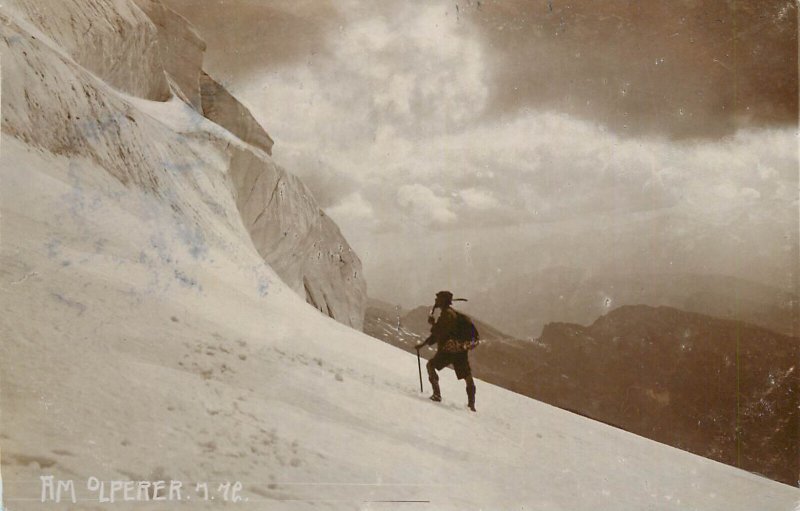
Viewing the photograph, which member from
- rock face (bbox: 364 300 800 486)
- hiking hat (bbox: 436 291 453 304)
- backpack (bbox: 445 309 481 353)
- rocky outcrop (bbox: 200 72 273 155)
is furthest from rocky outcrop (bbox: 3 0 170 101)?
backpack (bbox: 445 309 481 353)

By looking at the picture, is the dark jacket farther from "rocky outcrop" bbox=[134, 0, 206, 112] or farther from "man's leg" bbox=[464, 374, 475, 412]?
"rocky outcrop" bbox=[134, 0, 206, 112]

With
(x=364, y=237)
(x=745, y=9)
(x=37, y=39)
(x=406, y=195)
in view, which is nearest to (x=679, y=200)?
(x=745, y=9)

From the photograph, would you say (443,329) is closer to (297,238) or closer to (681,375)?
(681,375)

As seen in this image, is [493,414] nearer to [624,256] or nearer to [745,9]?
[624,256]

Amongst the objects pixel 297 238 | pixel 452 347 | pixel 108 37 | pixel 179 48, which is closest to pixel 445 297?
pixel 452 347

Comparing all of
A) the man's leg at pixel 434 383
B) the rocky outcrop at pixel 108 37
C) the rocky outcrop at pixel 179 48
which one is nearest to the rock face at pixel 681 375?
the man's leg at pixel 434 383

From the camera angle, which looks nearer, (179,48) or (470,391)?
(470,391)
